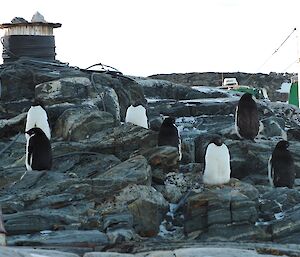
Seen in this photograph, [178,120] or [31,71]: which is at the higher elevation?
[31,71]

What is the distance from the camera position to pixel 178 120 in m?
14.1

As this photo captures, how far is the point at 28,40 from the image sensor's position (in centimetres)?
1445

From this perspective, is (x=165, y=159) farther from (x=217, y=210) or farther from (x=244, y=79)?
(x=244, y=79)

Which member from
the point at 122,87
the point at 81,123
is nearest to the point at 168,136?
the point at 81,123

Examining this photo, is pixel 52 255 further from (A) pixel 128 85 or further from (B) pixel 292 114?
(B) pixel 292 114

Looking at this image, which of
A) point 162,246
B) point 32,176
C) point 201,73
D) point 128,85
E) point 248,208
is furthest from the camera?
point 201,73

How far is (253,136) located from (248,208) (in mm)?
4248

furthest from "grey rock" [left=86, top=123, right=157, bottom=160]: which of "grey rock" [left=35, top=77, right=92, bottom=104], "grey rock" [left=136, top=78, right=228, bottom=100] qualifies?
"grey rock" [left=136, top=78, right=228, bottom=100]

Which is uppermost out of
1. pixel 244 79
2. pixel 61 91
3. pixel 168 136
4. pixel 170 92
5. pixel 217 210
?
pixel 244 79

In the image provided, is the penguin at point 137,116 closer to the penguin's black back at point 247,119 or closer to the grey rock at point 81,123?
the grey rock at point 81,123

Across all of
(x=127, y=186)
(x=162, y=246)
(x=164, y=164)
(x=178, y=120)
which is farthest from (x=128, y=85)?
(x=162, y=246)

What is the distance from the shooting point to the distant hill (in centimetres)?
3031

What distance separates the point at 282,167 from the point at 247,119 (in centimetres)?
218

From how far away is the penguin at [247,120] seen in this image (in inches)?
449
